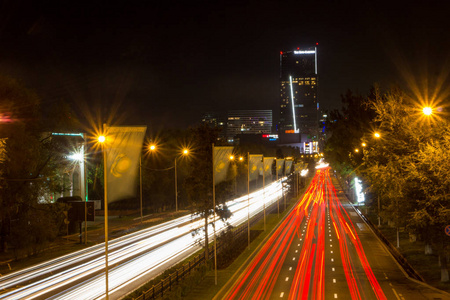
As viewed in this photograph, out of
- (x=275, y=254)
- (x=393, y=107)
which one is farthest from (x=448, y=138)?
(x=275, y=254)

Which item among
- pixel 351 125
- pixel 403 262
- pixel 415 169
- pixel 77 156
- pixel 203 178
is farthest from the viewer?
pixel 351 125

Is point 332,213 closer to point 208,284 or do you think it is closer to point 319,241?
point 319,241

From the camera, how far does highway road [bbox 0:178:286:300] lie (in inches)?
781

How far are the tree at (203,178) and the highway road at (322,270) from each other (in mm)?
4074

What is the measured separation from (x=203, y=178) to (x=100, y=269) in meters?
7.65

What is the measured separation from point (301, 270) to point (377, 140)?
8548 millimetres

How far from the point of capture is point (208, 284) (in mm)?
22359

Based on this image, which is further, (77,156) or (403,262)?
(77,156)

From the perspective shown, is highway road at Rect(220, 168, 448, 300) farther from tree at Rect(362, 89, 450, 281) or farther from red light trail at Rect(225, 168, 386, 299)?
tree at Rect(362, 89, 450, 281)

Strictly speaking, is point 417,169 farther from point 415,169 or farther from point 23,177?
point 23,177

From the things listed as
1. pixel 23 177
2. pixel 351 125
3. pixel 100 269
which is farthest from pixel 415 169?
pixel 351 125

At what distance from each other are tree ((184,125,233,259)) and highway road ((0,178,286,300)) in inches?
58.7

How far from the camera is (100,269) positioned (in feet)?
80.9

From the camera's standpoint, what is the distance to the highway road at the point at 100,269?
19.8 meters
